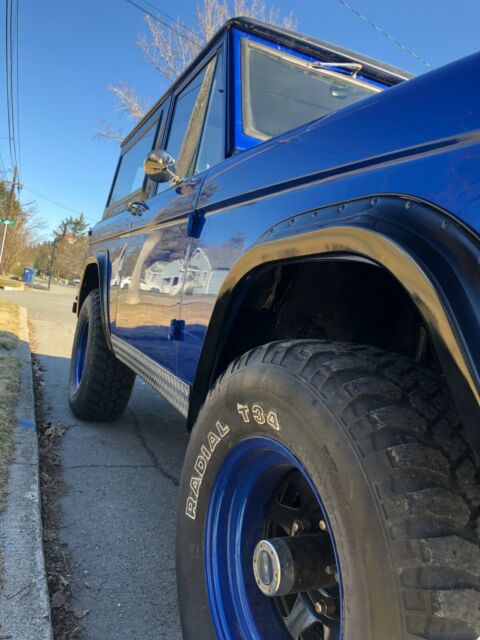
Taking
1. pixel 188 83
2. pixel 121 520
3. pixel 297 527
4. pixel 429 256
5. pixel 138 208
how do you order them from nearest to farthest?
1. pixel 429 256
2. pixel 297 527
3. pixel 121 520
4. pixel 188 83
5. pixel 138 208

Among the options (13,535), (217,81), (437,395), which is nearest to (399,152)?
(437,395)

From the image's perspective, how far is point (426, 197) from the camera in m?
1.05

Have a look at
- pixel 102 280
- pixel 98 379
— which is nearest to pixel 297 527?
pixel 98 379

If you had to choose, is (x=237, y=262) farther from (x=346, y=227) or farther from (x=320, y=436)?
(x=320, y=436)

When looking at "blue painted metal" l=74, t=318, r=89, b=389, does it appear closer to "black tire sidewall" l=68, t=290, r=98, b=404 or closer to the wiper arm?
"black tire sidewall" l=68, t=290, r=98, b=404

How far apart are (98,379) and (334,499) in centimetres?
320

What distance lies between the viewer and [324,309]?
1.77 m

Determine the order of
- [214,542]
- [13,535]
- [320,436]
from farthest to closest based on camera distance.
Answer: [13,535] → [214,542] → [320,436]

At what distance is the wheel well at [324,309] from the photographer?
1654 millimetres

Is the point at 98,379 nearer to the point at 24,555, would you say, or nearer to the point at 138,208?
the point at 138,208

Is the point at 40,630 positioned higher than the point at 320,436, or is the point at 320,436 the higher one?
the point at 320,436

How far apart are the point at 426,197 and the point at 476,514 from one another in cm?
62

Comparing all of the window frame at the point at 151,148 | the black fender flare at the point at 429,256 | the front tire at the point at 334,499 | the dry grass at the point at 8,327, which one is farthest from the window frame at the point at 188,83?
the dry grass at the point at 8,327

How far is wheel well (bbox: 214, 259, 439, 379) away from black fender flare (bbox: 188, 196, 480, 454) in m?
0.36
